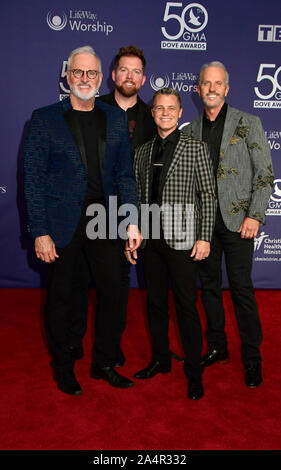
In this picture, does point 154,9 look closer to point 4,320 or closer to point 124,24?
point 124,24

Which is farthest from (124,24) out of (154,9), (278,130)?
(278,130)

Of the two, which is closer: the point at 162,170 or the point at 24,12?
the point at 162,170

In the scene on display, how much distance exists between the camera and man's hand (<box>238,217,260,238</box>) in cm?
270

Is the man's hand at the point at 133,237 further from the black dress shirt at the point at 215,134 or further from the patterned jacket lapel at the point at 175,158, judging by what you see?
the black dress shirt at the point at 215,134

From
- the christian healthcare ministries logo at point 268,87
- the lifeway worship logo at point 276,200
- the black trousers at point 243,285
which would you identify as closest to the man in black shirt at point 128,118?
the black trousers at point 243,285

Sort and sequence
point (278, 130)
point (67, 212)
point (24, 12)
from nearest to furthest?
point (67, 212) < point (24, 12) < point (278, 130)

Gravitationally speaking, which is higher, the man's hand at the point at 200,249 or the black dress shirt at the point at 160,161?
the black dress shirt at the point at 160,161

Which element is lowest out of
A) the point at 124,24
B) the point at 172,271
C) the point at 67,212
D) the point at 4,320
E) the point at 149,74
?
the point at 4,320

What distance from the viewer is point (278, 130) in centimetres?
468

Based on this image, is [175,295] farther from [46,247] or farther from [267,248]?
[267,248]

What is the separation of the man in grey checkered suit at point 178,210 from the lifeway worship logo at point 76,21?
7.90ft

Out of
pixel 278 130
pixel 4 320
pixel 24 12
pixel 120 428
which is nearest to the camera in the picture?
pixel 120 428

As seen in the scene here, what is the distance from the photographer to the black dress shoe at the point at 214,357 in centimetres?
302

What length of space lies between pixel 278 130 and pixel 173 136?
260 cm
